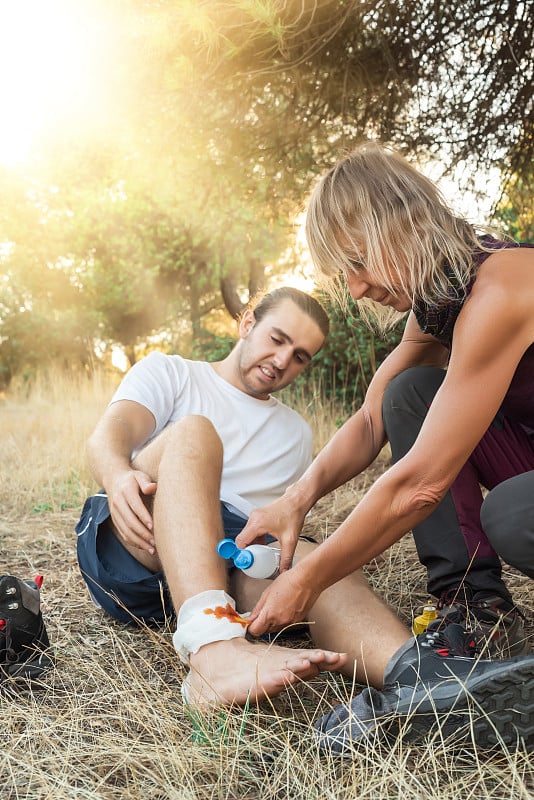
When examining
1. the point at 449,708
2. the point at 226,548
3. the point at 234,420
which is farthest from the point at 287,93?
the point at 449,708

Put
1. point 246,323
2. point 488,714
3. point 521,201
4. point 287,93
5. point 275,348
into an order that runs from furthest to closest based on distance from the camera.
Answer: point 521,201 → point 287,93 → point 246,323 → point 275,348 → point 488,714

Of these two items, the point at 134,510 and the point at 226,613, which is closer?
the point at 226,613

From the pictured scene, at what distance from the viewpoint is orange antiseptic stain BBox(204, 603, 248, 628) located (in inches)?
68.0

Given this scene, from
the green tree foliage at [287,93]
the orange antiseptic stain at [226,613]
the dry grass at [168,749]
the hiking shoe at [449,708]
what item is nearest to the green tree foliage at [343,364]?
the green tree foliage at [287,93]

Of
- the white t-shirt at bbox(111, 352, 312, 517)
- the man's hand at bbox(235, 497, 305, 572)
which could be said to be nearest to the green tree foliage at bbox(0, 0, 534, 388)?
the white t-shirt at bbox(111, 352, 312, 517)

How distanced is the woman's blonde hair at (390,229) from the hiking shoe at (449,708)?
0.83 meters

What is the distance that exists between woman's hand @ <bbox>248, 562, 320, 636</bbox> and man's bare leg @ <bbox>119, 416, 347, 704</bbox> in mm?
51

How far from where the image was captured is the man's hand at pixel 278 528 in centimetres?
196

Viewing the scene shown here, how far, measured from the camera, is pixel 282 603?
1696 millimetres

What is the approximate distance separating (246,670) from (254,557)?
0.39 metres

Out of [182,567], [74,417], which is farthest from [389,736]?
[74,417]

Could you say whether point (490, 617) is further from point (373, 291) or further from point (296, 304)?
point (296, 304)

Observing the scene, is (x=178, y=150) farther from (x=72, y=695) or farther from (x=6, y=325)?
(x=6, y=325)

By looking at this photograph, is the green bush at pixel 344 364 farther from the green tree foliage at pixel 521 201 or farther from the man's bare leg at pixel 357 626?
the man's bare leg at pixel 357 626
